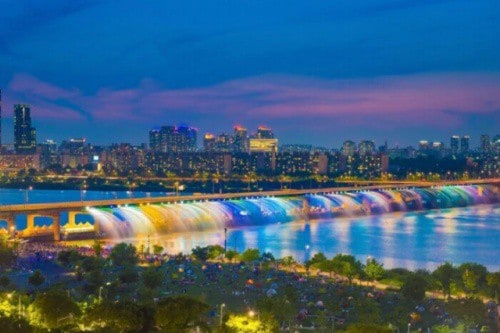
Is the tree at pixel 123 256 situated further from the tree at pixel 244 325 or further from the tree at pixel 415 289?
the tree at pixel 244 325

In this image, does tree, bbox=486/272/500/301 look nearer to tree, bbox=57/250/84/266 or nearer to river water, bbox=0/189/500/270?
river water, bbox=0/189/500/270

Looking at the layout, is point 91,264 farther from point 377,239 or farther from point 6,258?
point 377,239

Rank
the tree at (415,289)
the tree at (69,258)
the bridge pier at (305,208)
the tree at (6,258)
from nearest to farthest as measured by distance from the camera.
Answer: the tree at (415,289) → the tree at (6,258) → the tree at (69,258) → the bridge pier at (305,208)

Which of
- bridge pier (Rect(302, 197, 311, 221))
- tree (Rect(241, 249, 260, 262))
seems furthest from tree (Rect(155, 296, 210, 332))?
bridge pier (Rect(302, 197, 311, 221))

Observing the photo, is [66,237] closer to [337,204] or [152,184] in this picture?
[337,204]

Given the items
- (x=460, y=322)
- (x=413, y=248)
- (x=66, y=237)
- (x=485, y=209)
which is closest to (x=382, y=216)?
(x=485, y=209)

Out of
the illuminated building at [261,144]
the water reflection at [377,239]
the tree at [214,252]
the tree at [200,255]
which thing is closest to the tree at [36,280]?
the tree at [200,255]
